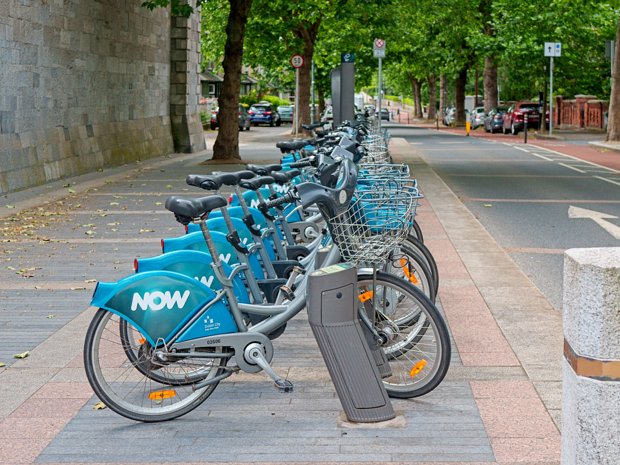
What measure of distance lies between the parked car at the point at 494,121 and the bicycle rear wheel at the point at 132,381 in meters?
49.6

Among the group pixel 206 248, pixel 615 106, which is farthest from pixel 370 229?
pixel 615 106

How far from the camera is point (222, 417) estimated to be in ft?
17.4

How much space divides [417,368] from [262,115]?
204 feet

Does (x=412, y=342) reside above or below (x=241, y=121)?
below

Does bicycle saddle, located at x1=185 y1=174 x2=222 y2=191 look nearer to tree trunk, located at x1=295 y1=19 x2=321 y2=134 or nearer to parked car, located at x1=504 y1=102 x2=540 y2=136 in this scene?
tree trunk, located at x1=295 y1=19 x2=321 y2=134

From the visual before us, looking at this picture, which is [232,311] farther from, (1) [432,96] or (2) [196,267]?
(1) [432,96]

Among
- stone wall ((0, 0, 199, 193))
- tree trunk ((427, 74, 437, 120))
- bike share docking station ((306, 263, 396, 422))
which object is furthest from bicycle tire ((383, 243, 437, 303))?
tree trunk ((427, 74, 437, 120))

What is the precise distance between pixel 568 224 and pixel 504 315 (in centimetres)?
626

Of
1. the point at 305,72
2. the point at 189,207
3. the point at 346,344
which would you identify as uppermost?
the point at 305,72

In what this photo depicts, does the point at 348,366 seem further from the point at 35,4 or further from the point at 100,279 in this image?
the point at 35,4

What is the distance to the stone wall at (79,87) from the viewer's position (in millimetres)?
18141

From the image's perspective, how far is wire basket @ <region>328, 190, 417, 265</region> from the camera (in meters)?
5.26

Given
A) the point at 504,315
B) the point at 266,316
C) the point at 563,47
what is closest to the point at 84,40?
the point at 504,315

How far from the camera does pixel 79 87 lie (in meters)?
22.4
